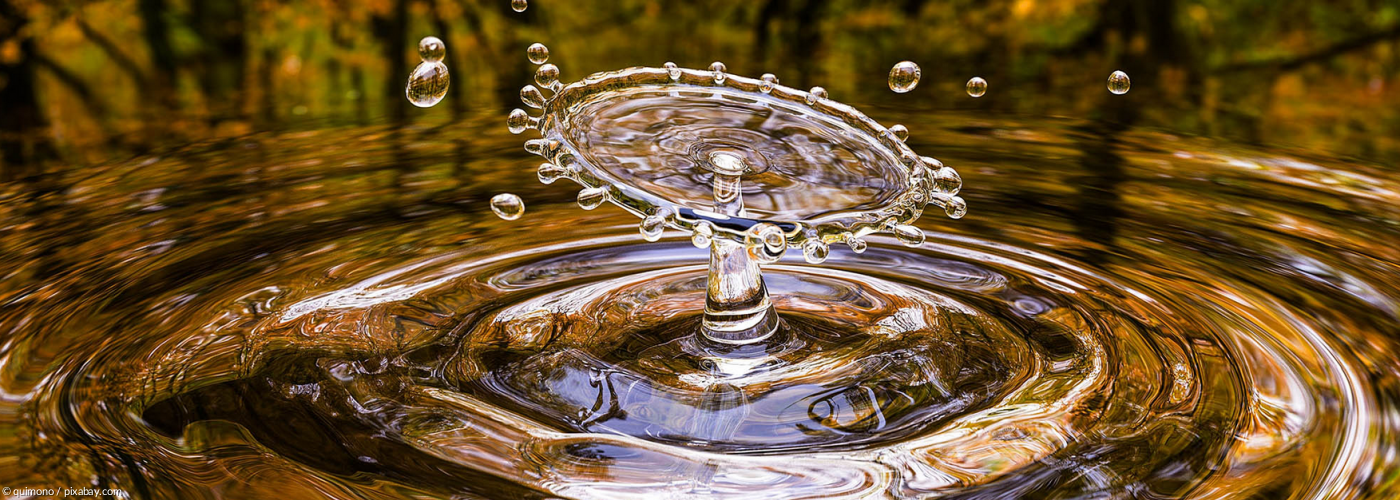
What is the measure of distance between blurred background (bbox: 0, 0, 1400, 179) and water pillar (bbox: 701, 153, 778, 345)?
1.37m

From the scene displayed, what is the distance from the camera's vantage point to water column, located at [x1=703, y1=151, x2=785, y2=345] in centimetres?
113

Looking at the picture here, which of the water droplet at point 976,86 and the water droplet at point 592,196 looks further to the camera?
the water droplet at point 976,86

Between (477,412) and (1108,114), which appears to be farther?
(1108,114)

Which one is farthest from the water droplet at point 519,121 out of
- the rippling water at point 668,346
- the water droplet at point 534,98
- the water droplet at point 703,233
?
the water droplet at point 703,233

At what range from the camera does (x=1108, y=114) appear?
2303 mm

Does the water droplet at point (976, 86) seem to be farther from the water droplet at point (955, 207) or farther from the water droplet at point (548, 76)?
the water droplet at point (548, 76)

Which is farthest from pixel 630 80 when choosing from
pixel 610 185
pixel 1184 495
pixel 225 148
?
pixel 225 148

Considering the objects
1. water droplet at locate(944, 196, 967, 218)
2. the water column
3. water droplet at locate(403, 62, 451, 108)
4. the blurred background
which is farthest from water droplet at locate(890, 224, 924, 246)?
the blurred background

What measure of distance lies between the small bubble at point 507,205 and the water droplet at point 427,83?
13 cm

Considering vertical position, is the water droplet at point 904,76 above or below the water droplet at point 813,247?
above

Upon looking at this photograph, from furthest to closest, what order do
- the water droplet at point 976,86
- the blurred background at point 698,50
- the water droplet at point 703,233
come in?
the blurred background at point 698,50, the water droplet at point 976,86, the water droplet at point 703,233

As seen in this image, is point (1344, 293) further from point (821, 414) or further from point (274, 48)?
point (274, 48)

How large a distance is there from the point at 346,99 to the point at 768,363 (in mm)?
1890

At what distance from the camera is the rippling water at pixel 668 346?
85 cm
